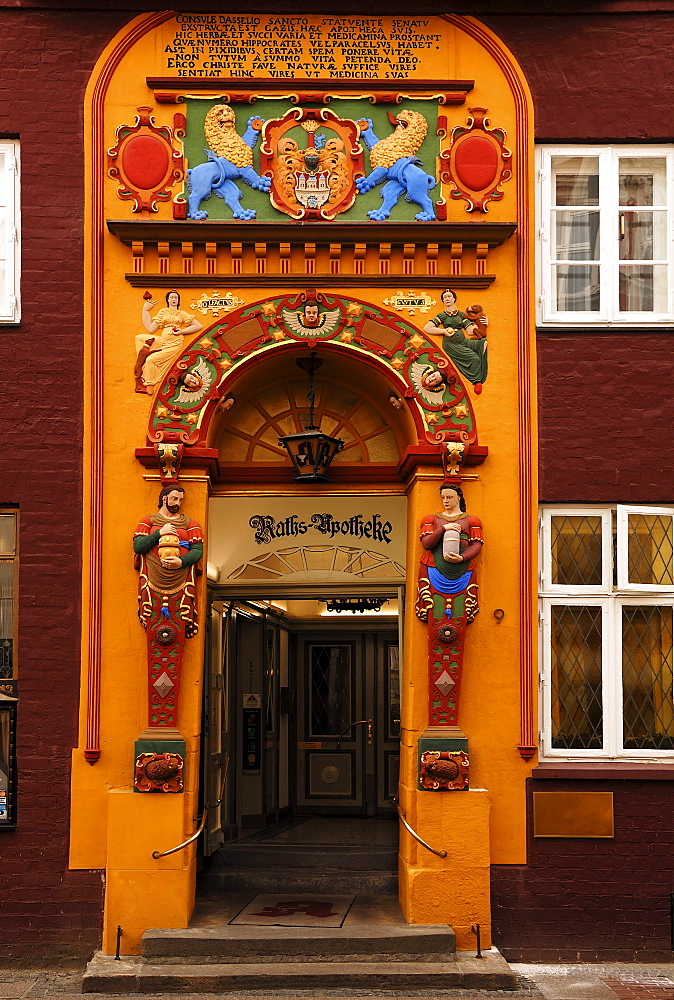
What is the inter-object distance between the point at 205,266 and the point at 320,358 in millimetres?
1311

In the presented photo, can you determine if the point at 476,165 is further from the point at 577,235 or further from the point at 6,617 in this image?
the point at 6,617

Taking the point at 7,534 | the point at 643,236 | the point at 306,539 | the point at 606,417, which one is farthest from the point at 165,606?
the point at 643,236

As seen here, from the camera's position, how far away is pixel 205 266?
10.4 metres

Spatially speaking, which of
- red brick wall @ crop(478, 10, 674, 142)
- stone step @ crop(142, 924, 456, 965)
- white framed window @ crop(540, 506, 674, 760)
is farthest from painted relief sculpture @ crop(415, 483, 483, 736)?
red brick wall @ crop(478, 10, 674, 142)

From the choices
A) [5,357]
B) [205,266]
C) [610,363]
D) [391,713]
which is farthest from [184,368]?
[391,713]

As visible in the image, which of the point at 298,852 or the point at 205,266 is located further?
→ the point at 298,852

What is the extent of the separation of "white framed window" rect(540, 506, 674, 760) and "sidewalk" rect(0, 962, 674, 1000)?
1.72 metres

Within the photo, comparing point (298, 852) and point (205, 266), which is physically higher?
point (205, 266)

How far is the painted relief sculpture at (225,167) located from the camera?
34.1ft

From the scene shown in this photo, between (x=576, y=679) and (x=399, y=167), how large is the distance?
4.71 meters

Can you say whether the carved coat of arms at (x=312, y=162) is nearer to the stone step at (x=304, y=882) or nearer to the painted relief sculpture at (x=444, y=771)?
the painted relief sculpture at (x=444, y=771)

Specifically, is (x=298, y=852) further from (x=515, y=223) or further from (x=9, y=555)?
(x=515, y=223)

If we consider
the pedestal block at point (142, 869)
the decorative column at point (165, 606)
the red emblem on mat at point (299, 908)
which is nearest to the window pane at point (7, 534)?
the decorative column at point (165, 606)

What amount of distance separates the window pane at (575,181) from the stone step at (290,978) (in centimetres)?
658
